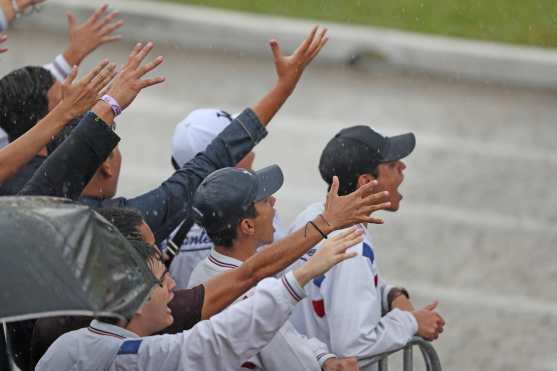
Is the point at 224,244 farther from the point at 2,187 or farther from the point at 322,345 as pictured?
the point at 2,187

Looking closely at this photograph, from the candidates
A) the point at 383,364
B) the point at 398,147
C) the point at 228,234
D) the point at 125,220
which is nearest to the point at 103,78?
the point at 125,220

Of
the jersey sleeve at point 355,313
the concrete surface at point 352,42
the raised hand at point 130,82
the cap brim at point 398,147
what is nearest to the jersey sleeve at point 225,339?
the jersey sleeve at point 355,313

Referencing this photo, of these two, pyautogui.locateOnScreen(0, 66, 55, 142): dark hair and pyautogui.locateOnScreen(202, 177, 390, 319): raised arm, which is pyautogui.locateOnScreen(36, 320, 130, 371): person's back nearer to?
pyautogui.locateOnScreen(202, 177, 390, 319): raised arm

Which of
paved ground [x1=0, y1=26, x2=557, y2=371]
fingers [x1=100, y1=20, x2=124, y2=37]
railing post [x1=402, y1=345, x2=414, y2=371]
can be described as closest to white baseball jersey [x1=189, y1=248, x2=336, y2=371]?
railing post [x1=402, y1=345, x2=414, y2=371]

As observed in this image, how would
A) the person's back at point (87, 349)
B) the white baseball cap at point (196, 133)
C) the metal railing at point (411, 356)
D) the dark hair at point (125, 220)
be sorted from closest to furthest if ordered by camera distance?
1. the person's back at point (87, 349)
2. the dark hair at point (125, 220)
3. the metal railing at point (411, 356)
4. the white baseball cap at point (196, 133)

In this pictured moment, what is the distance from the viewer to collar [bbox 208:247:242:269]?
13.7 feet

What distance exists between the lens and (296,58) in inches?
189

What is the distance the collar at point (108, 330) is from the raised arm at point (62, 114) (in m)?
0.76

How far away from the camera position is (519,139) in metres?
9.52

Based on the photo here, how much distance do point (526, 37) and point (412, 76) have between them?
1126 mm

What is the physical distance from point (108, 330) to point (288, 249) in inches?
23.7

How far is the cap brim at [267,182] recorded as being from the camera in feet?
14.0

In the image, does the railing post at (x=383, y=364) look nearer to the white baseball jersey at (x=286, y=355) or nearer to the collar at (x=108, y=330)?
the white baseball jersey at (x=286, y=355)

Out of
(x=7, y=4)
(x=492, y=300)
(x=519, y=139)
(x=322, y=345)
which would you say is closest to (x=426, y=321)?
(x=322, y=345)
